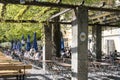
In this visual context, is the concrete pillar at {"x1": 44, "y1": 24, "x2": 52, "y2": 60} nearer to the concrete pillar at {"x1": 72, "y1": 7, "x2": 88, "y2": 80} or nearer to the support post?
the support post

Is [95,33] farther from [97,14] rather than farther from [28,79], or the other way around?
[28,79]

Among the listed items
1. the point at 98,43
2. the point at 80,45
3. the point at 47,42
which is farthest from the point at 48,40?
the point at 80,45

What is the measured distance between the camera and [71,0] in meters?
14.5

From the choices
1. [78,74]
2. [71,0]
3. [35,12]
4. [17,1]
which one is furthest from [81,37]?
[35,12]

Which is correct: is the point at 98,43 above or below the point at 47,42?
below

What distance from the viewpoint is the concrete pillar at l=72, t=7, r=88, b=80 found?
11.3 m

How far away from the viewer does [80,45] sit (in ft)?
37.0

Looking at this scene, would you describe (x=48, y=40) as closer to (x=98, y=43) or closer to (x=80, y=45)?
(x=98, y=43)

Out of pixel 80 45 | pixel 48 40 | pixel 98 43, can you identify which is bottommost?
pixel 98 43

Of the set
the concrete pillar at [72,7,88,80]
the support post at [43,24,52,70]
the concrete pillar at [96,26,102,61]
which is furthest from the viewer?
the concrete pillar at [96,26,102,61]

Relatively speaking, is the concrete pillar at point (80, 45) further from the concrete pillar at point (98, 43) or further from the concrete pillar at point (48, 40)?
the concrete pillar at point (98, 43)

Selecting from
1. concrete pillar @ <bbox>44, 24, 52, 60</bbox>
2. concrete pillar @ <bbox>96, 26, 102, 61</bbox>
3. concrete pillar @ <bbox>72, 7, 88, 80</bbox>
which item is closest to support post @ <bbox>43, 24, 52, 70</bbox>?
concrete pillar @ <bbox>44, 24, 52, 60</bbox>

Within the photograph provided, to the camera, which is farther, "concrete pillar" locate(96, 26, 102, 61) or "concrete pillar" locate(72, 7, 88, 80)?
"concrete pillar" locate(96, 26, 102, 61)

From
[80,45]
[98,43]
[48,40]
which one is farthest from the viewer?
[98,43]
